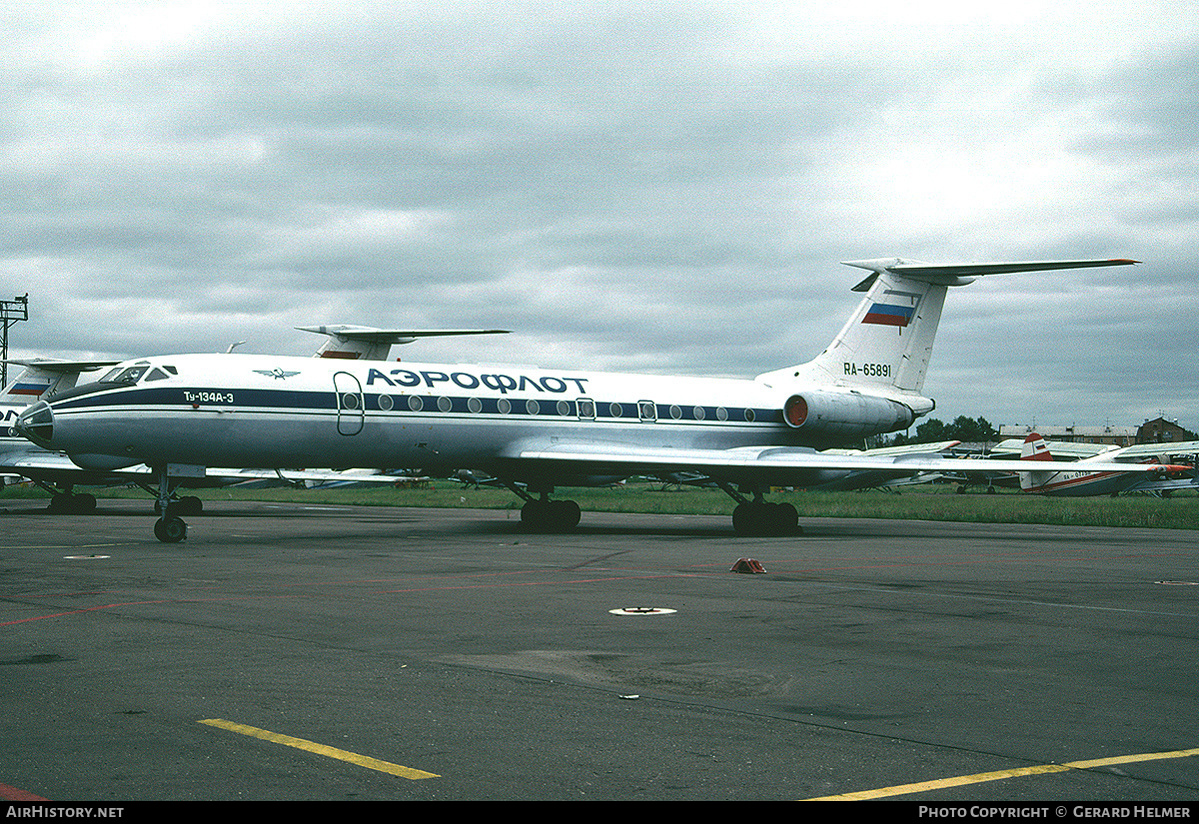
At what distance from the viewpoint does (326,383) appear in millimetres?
21578

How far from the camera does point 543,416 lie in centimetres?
2453

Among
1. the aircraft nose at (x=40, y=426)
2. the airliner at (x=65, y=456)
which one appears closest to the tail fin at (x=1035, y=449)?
the airliner at (x=65, y=456)

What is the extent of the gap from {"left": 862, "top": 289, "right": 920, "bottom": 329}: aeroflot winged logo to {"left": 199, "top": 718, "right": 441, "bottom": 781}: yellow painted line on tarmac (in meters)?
24.7

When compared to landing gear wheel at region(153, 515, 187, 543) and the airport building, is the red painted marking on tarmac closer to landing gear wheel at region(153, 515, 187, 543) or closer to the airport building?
landing gear wheel at region(153, 515, 187, 543)

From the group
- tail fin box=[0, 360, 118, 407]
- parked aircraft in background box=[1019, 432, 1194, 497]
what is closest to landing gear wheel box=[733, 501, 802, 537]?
parked aircraft in background box=[1019, 432, 1194, 497]

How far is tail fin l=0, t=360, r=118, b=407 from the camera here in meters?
40.5

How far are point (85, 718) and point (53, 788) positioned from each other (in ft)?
4.50

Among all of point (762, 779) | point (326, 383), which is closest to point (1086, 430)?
point (326, 383)

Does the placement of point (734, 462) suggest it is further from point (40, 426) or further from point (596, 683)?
point (596, 683)

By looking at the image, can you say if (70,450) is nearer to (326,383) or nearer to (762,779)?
(326,383)

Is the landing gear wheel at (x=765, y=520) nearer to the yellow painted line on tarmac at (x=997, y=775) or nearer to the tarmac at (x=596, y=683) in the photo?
the tarmac at (x=596, y=683)

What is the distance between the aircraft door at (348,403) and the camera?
21562 mm

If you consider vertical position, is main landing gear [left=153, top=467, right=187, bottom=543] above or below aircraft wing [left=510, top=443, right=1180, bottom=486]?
below

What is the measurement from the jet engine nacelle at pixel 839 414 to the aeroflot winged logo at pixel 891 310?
199 cm
